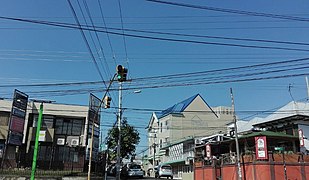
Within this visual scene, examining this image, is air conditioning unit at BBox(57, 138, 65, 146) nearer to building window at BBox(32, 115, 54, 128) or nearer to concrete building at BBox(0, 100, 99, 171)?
concrete building at BBox(0, 100, 99, 171)

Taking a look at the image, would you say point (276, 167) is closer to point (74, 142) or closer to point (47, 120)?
point (74, 142)

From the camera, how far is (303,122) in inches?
1342

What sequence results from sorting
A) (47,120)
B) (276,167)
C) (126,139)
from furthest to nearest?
1. (126,139)
2. (47,120)
3. (276,167)

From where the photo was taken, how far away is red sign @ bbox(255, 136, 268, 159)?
26566mm

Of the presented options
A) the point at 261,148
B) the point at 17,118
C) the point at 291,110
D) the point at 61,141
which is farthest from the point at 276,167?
the point at 61,141

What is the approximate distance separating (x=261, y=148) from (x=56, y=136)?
24.4 metres

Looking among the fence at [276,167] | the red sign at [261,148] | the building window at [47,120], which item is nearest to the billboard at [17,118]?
the building window at [47,120]

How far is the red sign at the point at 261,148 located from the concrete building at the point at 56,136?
57.9ft

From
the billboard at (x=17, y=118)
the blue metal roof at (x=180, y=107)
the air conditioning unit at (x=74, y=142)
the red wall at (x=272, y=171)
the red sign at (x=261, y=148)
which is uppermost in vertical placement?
the blue metal roof at (x=180, y=107)

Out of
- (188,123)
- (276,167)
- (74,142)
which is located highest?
(188,123)

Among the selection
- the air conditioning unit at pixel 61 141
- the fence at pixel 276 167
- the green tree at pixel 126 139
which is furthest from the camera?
the green tree at pixel 126 139

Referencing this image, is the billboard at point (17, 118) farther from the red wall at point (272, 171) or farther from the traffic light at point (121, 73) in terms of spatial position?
the red wall at point (272, 171)

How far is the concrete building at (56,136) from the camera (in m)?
33.7

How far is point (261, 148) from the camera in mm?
26781
